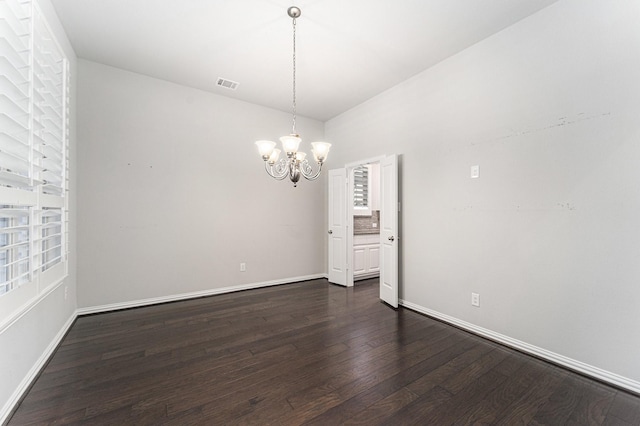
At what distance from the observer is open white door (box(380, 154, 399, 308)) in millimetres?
3771

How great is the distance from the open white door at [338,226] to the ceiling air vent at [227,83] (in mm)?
2144

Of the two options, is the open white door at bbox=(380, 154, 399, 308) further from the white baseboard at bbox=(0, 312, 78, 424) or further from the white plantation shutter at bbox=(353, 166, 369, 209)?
the white baseboard at bbox=(0, 312, 78, 424)

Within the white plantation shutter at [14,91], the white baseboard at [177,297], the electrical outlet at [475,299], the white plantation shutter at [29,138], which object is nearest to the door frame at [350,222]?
the white baseboard at [177,297]

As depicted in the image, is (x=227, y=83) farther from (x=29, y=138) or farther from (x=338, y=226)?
(x=338, y=226)

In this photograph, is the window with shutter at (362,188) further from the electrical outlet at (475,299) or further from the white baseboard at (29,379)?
the white baseboard at (29,379)

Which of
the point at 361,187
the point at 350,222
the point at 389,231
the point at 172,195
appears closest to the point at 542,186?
the point at 389,231

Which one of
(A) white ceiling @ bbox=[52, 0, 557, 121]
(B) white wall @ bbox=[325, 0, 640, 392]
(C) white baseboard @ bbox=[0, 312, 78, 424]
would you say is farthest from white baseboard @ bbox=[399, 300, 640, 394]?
(C) white baseboard @ bbox=[0, 312, 78, 424]

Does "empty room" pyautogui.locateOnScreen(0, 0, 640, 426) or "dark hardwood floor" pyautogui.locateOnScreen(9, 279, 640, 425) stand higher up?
"empty room" pyautogui.locateOnScreen(0, 0, 640, 426)

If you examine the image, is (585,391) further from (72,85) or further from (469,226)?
(72,85)

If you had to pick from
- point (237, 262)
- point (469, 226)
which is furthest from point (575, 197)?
point (237, 262)

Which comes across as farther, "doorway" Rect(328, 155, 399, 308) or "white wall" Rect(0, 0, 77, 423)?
"doorway" Rect(328, 155, 399, 308)

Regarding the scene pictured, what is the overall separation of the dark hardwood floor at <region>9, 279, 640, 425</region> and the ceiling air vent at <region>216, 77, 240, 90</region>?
324 cm

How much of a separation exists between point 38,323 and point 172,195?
2.09 m

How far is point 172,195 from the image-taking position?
3941mm
